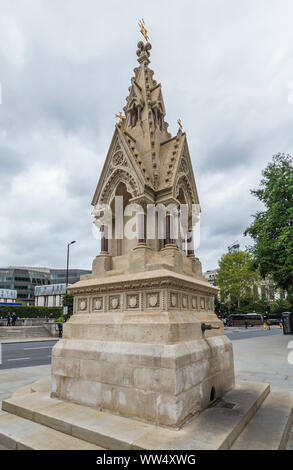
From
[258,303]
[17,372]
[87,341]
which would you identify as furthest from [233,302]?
[87,341]

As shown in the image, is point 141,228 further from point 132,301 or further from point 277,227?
point 277,227

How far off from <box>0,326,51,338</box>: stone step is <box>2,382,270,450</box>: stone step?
27768 millimetres

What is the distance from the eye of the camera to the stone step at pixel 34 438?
353 centimetres

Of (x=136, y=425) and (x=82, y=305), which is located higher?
(x=82, y=305)

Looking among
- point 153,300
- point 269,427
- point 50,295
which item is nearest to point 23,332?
point 153,300

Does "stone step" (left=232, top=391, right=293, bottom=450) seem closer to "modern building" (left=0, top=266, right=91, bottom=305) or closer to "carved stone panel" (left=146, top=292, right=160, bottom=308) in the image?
"carved stone panel" (left=146, top=292, right=160, bottom=308)

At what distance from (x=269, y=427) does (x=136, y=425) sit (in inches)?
78.1

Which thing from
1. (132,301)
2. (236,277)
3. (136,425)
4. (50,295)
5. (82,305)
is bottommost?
(136,425)

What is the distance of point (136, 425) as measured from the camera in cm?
387

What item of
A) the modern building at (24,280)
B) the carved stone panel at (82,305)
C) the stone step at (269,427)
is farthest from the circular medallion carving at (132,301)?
the modern building at (24,280)

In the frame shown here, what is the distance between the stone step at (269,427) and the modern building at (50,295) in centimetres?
8133

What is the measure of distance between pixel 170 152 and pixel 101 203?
6.56ft

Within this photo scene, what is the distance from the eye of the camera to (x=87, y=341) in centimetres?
512

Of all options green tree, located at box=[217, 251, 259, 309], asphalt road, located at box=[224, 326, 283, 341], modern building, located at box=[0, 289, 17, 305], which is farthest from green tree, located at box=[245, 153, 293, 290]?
modern building, located at box=[0, 289, 17, 305]
